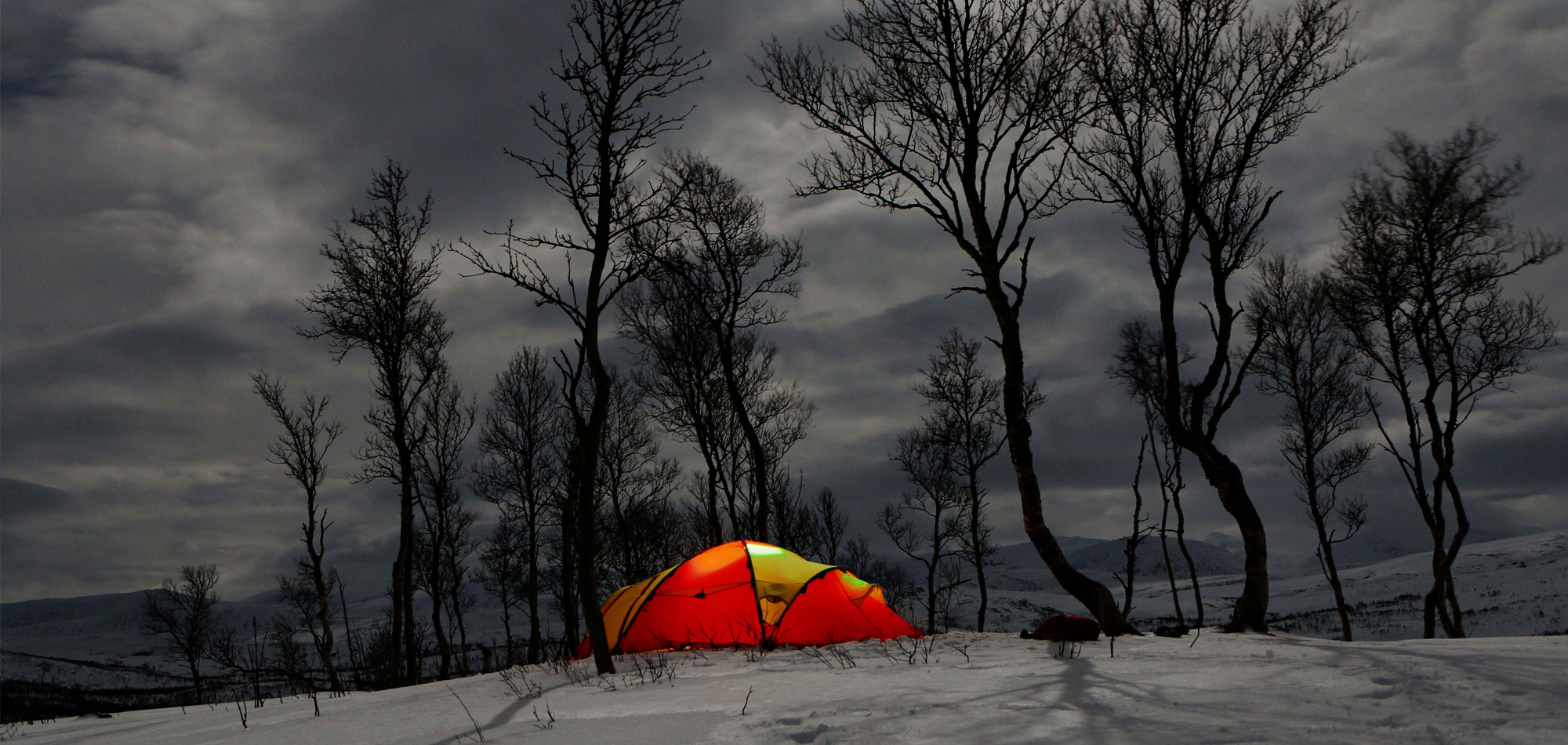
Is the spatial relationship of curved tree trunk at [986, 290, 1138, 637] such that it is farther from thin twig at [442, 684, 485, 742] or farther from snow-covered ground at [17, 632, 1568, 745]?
thin twig at [442, 684, 485, 742]

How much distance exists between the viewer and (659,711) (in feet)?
17.0

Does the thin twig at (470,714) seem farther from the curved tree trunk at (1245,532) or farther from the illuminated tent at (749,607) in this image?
the curved tree trunk at (1245,532)

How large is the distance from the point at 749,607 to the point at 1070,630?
13.7 ft

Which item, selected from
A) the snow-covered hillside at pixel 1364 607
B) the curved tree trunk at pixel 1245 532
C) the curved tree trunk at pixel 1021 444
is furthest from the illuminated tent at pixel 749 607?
the snow-covered hillside at pixel 1364 607

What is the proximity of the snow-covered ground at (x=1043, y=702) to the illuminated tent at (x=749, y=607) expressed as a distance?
2584mm

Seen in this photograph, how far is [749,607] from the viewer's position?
10406 mm

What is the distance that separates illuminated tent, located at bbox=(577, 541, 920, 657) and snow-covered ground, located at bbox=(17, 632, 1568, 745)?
8.48 feet


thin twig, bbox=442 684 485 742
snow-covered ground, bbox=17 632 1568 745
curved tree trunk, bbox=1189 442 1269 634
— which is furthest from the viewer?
curved tree trunk, bbox=1189 442 1269 634

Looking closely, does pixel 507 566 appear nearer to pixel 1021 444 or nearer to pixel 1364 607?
pixel 1021 444

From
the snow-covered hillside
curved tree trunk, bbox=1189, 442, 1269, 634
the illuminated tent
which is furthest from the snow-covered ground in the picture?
the snow-covered hillside

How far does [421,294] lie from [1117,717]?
17637mm

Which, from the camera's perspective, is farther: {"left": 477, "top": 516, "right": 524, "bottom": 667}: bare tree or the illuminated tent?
{"left": 477, "top": 516, "right": 524, "bottom": 667}: bare tree

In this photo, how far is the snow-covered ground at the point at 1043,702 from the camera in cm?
363

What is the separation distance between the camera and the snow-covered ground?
11.9 feet
